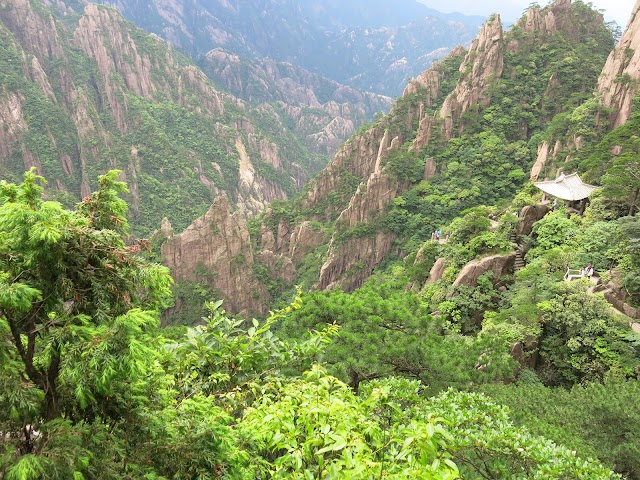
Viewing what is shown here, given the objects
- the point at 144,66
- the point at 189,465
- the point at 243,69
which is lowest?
the point at 189,465

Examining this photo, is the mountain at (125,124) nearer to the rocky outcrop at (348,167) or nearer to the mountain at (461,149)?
the rocky outcrop at (348,167)

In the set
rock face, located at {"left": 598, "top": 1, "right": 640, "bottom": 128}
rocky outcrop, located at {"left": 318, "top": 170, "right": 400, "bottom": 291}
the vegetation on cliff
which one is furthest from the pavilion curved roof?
rocky outcrop, located at {"left": 318, "top": 170, "right": 400, "bottom": 291}

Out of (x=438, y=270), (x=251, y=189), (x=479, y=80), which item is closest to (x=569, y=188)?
(x=438, y=270)

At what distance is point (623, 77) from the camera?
3534 cm

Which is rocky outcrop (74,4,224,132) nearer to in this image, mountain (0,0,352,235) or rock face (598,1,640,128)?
mountain (0,0,352,235)

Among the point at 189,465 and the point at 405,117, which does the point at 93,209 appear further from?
the point at 405,117

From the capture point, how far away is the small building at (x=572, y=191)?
1008 inches

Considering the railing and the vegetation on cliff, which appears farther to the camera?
the railing

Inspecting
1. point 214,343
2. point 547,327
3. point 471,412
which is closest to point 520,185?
point 547,327

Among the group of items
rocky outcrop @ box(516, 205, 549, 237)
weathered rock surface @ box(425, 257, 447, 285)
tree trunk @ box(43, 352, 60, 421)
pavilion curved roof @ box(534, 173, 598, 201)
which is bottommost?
weathered rock surface @ box(425, 257, 447, 285)

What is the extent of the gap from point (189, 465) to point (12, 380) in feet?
5.00

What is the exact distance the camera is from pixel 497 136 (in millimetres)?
45094

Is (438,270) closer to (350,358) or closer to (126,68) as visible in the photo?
(350,358)

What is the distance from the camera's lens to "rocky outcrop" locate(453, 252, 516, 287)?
23000mm
